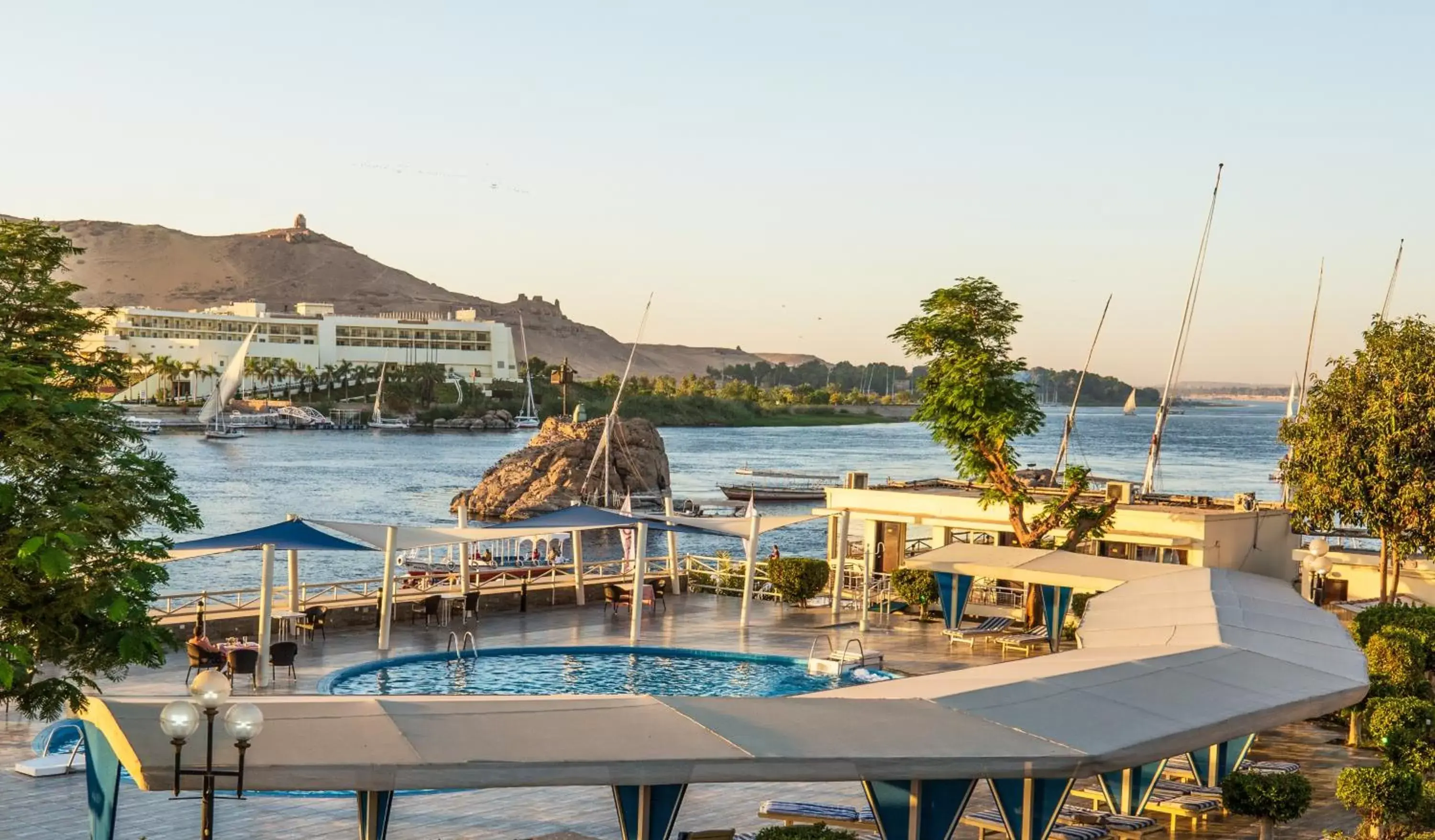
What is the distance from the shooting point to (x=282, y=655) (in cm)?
1892

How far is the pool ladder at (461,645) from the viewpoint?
2152 cm

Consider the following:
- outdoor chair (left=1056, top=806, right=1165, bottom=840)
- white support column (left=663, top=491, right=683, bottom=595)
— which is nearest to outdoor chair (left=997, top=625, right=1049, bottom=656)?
white support column (left=663, top=491, right=683, bottom=595)

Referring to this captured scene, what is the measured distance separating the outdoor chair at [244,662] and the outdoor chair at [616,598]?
27.3 feet

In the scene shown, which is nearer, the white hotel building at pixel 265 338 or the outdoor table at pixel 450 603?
the outdoor table at pixel 450 603

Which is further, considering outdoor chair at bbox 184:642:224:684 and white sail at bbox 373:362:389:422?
white sail at bbox 373:362:389:422

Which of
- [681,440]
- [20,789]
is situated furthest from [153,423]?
[20,789]

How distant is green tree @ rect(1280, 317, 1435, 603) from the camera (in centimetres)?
2306

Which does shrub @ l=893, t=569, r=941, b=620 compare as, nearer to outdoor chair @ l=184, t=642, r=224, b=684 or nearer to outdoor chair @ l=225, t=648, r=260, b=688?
outdoor chair @ l=225, t=648, r=260, b=688

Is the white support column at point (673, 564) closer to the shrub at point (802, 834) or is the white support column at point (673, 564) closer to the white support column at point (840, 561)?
the white support column at point (840, 561)

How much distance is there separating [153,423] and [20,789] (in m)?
149

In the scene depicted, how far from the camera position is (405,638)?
896 inches

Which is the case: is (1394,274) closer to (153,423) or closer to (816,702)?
(816,702)

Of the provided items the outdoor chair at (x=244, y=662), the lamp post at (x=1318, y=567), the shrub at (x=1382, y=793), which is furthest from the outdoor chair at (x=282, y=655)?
the lamp post at (x=1318, y=567)

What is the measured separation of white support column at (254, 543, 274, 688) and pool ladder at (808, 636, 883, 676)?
25.5ft
